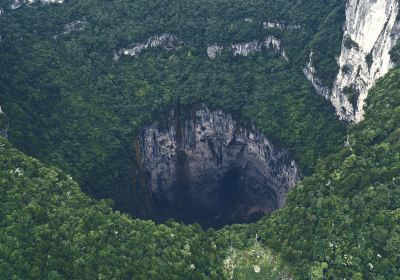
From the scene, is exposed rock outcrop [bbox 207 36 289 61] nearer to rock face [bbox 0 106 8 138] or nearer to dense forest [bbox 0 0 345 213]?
dense forest [bbox 0 0 345 213]

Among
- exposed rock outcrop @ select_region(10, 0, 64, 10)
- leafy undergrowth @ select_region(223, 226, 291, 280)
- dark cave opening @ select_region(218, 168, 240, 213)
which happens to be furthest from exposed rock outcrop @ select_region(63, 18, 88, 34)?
leafy undergrowth @ select_region(223, 226, 291, 280)

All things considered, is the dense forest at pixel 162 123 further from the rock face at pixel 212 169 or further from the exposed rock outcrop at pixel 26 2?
the rock face at pixel 212 169

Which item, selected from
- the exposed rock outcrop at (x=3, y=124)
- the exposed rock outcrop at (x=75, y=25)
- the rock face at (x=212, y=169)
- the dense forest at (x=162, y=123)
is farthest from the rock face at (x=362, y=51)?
the exposed rock outcrop at (x=3, y=124)

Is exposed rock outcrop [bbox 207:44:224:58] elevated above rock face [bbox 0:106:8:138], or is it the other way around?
exposed rock outcrop [bbox 207:44:224:58]

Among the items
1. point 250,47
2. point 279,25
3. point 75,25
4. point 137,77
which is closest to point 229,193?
point 250,47

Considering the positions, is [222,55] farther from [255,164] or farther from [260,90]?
[255,164]

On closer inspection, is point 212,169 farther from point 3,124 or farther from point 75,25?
point 3,124
